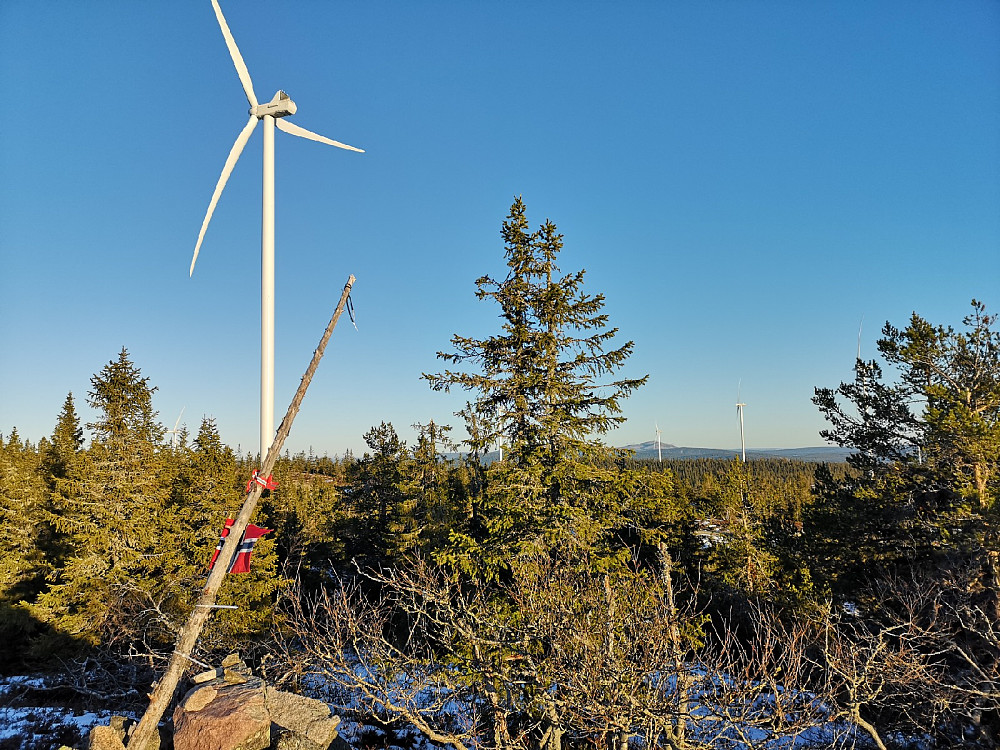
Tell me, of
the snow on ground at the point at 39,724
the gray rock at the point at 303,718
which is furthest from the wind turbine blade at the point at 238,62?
the snow on ground at the point at 39,724

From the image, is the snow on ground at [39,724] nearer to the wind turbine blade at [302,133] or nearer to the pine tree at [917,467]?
the wind turbine blade at [302,133]

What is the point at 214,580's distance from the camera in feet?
26.2

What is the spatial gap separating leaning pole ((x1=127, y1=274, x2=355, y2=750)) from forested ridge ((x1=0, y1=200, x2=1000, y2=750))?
204 centimetres

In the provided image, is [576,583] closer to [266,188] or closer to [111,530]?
[266,188]

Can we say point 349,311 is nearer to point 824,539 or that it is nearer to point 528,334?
point 528,334

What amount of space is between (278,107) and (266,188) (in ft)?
9.84

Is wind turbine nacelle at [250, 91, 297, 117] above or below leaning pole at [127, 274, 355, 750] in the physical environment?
above

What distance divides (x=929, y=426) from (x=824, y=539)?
5.86 m

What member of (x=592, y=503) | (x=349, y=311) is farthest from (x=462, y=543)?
(x=349, y=311)

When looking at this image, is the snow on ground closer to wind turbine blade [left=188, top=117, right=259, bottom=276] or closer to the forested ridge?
the forested ridge

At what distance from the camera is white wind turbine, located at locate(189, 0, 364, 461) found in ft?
26.5

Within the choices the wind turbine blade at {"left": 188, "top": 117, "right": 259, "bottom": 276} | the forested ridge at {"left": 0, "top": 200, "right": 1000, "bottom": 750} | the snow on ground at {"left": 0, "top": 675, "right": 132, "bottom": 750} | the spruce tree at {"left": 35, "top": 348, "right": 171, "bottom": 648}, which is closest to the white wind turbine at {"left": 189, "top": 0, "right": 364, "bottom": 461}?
the wind turbine blade at {"left": 188, "top": 117, "right": 259, "bottom": 276}

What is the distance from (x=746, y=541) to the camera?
2873 centimetres

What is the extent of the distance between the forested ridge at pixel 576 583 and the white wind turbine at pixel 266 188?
456 cm
